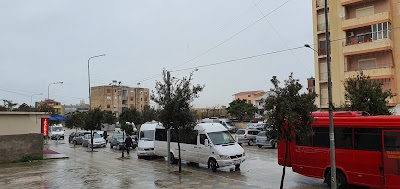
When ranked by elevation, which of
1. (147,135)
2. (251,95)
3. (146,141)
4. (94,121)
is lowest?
(146,141)

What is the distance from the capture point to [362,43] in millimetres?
39312

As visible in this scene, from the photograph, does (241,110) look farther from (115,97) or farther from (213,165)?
(213,165)

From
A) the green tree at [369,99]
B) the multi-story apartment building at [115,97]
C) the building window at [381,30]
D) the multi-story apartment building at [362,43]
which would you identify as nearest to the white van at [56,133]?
the multi-story apartment building at [362,43]

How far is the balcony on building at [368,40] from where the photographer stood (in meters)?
37.8

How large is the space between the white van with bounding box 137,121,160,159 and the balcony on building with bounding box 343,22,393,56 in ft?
82.6

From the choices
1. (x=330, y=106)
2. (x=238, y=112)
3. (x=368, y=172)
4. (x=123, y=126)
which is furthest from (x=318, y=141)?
(x=238, y=112)

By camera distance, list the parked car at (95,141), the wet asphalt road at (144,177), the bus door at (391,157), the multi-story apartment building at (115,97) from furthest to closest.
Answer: the multi-story apartment building at (115,97) < the parked car at (95,141) < the wet asphalt road at (144,177) < the bus door at (391,157)

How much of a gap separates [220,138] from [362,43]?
26767 millimetres

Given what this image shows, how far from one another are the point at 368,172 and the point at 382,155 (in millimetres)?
802

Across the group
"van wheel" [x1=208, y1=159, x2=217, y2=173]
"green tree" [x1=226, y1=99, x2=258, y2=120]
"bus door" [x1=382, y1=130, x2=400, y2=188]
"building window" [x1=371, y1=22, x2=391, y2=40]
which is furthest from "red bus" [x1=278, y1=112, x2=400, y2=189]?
"green tree" [x1=226, y1=99, x2=258, y2=120]

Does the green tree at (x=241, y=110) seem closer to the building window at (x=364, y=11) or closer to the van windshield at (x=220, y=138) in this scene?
the building window at (x=364, y=11)

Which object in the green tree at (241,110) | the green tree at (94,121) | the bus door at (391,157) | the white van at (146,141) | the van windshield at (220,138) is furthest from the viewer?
the green tree at (241,110)

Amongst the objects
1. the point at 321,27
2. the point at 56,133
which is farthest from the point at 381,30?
the point at 56,133

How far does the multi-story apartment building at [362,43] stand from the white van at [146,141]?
19483 millimetres
